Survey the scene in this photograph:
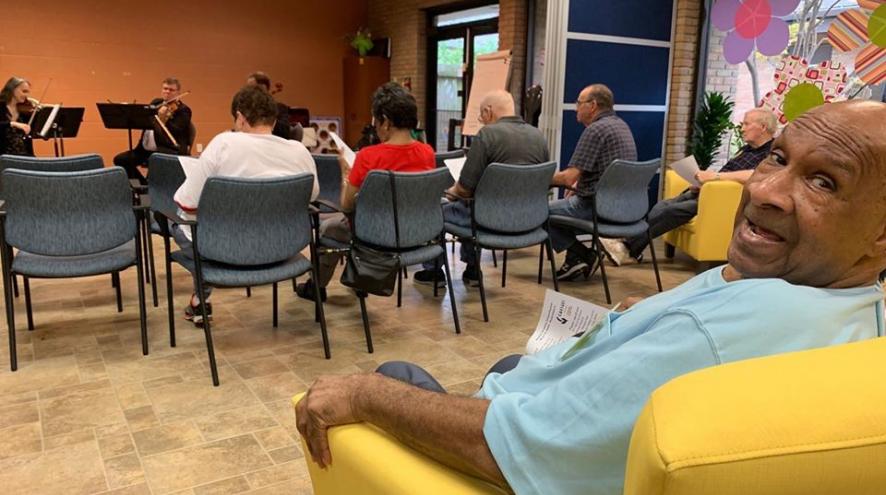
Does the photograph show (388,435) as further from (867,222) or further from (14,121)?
(14,121)

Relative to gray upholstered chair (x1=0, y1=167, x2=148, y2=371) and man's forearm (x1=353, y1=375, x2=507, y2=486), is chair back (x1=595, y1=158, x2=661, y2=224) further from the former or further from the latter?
man's forearm (x1=353, y1=375, x2=507, y2=486)

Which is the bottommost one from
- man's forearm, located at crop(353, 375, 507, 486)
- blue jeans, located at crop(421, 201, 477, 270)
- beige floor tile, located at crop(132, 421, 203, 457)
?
beige floor tile, located at crop(132, 421, 203, 457)

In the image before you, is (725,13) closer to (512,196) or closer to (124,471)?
(512,196)

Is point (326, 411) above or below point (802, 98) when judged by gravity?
below

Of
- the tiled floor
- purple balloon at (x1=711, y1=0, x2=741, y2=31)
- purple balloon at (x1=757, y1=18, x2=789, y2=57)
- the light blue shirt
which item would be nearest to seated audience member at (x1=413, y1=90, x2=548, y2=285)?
the tiled floor

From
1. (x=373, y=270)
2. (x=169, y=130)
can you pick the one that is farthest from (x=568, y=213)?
(x=169, y=130)

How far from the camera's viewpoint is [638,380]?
81cm

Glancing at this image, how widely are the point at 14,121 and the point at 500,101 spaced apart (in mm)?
4839

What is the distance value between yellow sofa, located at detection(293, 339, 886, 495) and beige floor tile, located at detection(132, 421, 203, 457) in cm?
194

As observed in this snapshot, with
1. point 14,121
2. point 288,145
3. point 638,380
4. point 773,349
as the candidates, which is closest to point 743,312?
point 773,349

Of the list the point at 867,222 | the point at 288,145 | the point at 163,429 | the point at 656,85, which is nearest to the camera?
the point at 867,222

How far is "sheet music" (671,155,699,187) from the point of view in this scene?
15.0 feet

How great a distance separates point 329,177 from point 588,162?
1.67 meters

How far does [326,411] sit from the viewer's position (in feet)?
3.61
